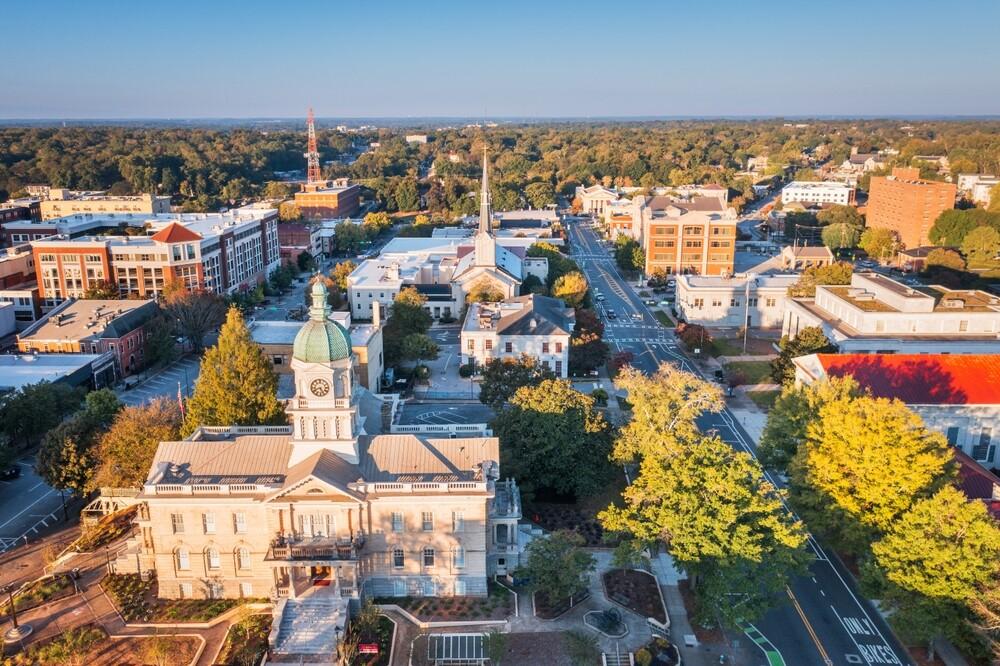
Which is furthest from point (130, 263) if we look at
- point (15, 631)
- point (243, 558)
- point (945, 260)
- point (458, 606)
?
point (945, 260)

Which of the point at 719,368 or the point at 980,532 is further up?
the point at 980,532

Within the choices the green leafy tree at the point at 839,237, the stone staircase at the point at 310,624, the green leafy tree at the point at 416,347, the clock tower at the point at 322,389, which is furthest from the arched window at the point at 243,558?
the green leafy tree at the point at 839,237

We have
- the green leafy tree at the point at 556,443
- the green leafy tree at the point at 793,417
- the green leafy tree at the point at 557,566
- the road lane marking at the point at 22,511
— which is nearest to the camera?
the green leafy tree at the point at 557,566

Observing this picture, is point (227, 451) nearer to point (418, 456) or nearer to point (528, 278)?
point (418, 456)

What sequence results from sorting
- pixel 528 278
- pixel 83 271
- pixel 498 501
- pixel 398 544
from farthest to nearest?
pixel 528 278
pixel 83 271
pixel 498 501
pixel 398 544

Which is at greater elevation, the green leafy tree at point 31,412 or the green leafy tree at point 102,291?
the green leafy tree at point 102,291

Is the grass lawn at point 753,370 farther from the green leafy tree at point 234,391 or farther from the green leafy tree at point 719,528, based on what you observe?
the green leafy tree at point 234,391

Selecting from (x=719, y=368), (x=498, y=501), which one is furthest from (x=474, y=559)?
(x=719, y=368)

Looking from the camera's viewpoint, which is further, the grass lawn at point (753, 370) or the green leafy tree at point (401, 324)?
the green leafy tree at point (401, 324)
